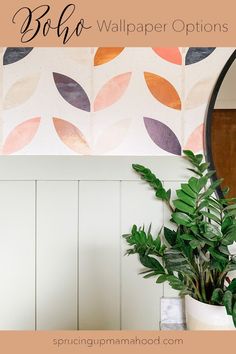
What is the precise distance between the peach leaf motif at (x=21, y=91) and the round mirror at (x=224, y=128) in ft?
1.85

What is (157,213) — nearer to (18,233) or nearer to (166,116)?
(166,116)

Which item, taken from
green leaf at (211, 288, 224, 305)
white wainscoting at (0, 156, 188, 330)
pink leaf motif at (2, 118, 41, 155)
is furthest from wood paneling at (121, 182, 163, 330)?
pink leaf motif at (2, 118, 41, 155)

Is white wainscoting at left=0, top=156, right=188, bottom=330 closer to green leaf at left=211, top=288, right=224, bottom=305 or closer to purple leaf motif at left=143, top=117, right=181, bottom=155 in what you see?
purple leaf motif at left=143, top=117, right=181, bottom=155

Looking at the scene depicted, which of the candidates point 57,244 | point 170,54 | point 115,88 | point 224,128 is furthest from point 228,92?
point 57,244

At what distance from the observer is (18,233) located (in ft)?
3.36

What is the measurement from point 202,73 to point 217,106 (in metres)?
0.12

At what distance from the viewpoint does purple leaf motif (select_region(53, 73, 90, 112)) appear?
3.28 ft

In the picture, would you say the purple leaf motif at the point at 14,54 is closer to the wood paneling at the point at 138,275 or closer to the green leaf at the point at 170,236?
the wood paneling at the point at 138,275

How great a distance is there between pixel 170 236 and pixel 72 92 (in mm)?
548

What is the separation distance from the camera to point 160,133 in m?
1.00

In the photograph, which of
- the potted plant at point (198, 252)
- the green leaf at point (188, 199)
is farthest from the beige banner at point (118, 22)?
the green leaf at point (188, 199)

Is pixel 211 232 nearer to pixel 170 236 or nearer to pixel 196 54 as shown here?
pixel 170 236

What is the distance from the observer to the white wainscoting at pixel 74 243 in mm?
1006

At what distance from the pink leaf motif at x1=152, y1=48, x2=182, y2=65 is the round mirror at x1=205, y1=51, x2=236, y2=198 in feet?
0.47
